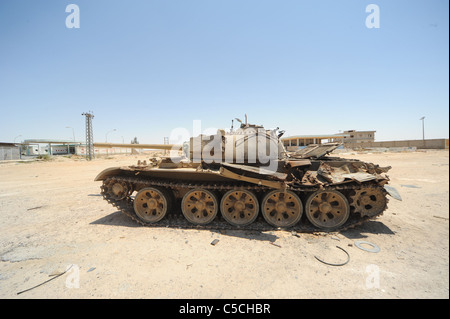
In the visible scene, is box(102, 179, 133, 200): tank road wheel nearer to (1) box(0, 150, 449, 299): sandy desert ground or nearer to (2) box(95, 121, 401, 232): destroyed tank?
(2) box(95, 121, 401, 232): destroyed tank

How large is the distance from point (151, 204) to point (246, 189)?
111 inches

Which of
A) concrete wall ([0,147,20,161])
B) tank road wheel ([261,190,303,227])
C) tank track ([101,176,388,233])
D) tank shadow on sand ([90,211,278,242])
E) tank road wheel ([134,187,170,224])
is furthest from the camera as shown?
concrete wall ([0,147,20,161])

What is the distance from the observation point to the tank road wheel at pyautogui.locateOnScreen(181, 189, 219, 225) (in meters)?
5.60

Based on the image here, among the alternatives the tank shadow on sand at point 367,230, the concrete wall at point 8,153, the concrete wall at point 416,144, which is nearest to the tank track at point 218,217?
the tank shadow on sand at point 367,230

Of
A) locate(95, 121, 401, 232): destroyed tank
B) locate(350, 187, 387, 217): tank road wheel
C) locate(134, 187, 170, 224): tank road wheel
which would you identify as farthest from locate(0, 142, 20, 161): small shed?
locate(350, 187, 387, 217): tank road wheel

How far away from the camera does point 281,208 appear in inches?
220

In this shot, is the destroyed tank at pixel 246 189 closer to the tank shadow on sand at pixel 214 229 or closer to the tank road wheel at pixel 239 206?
the tank road wheel at pixel 239 206

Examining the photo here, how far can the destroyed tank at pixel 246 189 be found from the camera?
534cm

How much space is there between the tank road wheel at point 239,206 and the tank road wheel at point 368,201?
265 centimetres

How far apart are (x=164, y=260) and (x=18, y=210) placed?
23.8 ft

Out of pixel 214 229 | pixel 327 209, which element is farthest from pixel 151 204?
pixel 327 209

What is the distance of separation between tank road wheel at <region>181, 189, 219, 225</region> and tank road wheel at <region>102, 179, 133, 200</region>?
1.76 meters

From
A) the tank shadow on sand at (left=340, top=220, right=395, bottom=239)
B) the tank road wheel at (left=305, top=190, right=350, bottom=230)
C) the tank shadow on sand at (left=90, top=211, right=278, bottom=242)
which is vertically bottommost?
the tank shadow on sand at (left=340, top=220, right=395, bottom=239)
